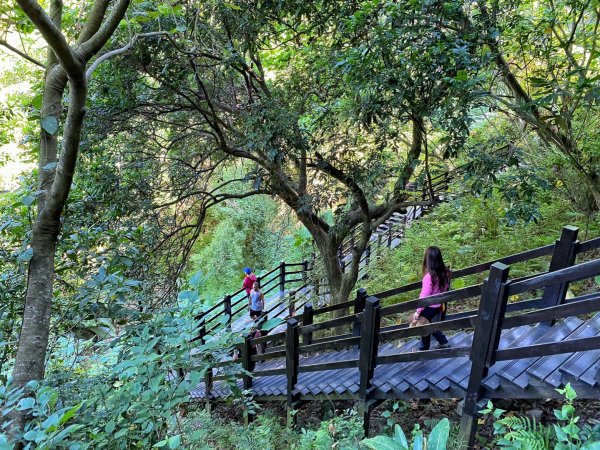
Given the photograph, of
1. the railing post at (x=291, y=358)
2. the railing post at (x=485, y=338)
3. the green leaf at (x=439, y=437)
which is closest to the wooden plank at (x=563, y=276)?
the railing post at (x=485, y=338)

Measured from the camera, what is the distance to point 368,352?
13.1 feet

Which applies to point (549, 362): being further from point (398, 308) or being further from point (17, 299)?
point (17, 299)

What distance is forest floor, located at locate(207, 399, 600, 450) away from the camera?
362 centimetres

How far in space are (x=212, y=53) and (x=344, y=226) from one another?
321 cm

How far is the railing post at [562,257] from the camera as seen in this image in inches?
138

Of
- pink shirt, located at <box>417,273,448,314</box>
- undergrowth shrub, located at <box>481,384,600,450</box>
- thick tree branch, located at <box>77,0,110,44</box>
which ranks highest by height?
thick tree branch, located at <box>77,0,110,44</box>

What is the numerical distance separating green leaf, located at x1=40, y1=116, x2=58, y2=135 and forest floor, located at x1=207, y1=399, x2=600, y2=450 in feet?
10.5

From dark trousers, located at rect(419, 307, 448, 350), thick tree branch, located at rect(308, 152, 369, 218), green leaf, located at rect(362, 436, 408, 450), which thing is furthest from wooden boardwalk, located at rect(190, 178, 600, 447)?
thick tree branch, located at rect(308, 152, 369, 218)

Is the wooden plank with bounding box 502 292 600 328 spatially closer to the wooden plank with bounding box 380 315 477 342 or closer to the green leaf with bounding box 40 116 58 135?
the wooden plank with bounding box 380 315 477 342

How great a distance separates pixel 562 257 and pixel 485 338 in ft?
3.93

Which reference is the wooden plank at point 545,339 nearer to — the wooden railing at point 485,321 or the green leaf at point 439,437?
the wooden railing at point 485,321

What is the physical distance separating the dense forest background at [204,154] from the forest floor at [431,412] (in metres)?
0.69

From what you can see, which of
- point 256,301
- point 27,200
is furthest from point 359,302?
point 27,200

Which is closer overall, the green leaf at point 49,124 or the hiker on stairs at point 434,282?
the green leaf at point 49,124
